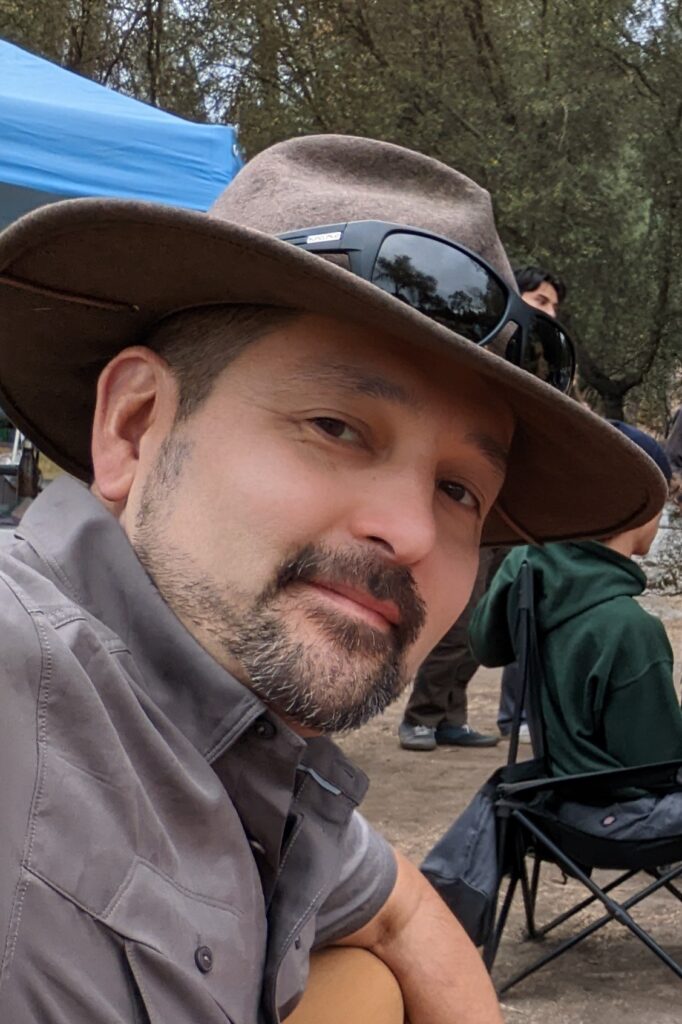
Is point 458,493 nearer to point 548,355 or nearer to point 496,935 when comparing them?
point 548,355

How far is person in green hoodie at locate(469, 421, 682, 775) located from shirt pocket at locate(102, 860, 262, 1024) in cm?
210

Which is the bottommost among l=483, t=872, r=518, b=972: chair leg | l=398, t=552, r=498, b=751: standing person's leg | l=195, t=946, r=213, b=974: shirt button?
l=398, t=552, r=498, b=751: standing person's leg

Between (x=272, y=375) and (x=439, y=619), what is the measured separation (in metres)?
0.34

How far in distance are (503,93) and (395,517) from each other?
12.6 meters

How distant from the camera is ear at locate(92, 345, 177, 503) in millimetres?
1390

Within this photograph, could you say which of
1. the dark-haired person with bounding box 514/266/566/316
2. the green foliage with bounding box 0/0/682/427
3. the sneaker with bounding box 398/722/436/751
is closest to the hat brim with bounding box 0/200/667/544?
the dark-haired person with bounding box 514/266/566/316

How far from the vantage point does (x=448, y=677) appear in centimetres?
553

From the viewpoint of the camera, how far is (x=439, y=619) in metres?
1.43

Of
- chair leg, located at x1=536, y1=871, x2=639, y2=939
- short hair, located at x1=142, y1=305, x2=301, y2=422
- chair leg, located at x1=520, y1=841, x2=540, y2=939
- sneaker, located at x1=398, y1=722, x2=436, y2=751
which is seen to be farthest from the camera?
sneaker, located at x1=398, y1=722, x2=436, y2=751

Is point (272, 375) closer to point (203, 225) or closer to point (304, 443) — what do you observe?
point (304, 443)

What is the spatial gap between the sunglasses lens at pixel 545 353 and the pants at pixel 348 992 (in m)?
0.81

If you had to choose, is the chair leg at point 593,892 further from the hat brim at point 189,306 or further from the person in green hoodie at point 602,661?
the hat brim at point 189,306

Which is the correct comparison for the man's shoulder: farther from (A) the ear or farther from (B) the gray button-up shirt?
(A) the ear

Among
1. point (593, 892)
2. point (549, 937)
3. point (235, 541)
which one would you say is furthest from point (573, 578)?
point (235, 541)
